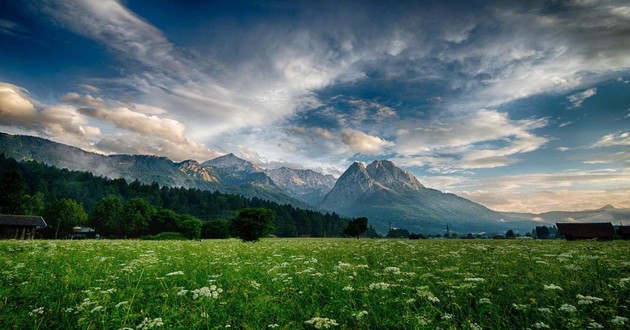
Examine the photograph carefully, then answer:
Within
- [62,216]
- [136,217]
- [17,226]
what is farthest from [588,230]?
[62,216]

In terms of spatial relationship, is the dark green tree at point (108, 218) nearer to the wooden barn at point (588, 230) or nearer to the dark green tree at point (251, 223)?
the dark green tree at point (251, 223)

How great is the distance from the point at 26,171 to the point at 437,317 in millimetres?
273727

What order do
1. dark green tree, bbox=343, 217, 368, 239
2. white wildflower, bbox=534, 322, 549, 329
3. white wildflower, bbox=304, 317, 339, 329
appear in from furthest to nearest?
dark green tree, bbox=343, 217, 368, 239 < white wildflower, bbox=534, 322, 549, 329 < white wildflower, bbox=304, 317, 339, 329

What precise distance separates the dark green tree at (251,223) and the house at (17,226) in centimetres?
5735

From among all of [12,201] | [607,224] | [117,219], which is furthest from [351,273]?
[117,219]

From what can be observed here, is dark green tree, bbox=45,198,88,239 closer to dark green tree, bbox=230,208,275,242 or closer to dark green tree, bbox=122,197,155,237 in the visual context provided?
dark green tree, bbox=122,197,155,237

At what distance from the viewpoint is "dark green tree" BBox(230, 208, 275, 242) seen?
167ft

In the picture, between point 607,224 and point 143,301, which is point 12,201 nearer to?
point 143,301

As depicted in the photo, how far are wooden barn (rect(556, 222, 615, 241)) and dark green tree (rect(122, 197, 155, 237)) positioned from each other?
138541 mm

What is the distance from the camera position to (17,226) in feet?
235

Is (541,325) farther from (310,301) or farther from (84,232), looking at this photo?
(84,232)

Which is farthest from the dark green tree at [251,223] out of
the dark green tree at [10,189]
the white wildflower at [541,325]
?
the dark green tree at [10,189]

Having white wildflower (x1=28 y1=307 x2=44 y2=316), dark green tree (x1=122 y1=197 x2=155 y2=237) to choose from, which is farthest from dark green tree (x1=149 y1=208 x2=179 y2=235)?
white wildflower (x1=28 y1=307 x2=44 y2=316)

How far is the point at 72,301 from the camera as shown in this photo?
7.09 m
